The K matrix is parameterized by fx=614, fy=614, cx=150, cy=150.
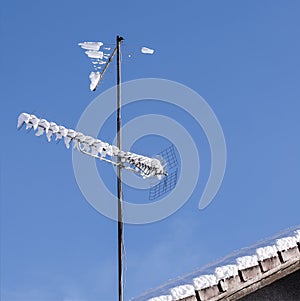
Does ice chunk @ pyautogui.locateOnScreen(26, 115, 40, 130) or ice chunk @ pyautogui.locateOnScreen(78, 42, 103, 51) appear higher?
ice chunk @ pyautogui.locateOnScreen(78, 42, 103, 51)

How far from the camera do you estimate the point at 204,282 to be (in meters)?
4.92

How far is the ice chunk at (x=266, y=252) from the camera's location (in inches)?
209

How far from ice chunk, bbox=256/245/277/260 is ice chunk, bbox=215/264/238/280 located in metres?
0.30

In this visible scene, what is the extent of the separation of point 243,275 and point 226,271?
188mm

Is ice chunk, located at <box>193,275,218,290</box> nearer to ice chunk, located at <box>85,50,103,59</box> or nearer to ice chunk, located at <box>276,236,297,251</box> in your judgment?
ice chunk, located at <box>276,236,297,251</box>

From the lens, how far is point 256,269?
5.26 metres

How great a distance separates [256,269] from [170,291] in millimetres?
816

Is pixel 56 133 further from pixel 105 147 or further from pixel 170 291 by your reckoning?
pixel 170 291

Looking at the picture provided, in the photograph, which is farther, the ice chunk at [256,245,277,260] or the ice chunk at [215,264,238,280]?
the ice chunk at [256,245,277,260]

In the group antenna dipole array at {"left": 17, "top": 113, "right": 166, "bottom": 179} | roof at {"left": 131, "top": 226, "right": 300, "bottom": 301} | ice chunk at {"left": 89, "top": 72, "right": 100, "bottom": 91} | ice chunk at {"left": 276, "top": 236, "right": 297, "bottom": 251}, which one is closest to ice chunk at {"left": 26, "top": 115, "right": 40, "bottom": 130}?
antenna dipole array at {"left": 17, "top": 113, "right": 166, "bottom": 179}

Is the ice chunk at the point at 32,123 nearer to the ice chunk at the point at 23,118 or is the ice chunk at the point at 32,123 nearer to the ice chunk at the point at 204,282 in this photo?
the ice chunk at the point at 23,118

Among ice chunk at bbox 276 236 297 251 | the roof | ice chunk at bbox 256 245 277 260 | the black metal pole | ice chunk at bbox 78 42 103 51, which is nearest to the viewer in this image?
the roof

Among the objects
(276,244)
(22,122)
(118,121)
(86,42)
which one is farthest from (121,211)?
(276,244)

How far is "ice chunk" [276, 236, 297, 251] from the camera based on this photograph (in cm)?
544
